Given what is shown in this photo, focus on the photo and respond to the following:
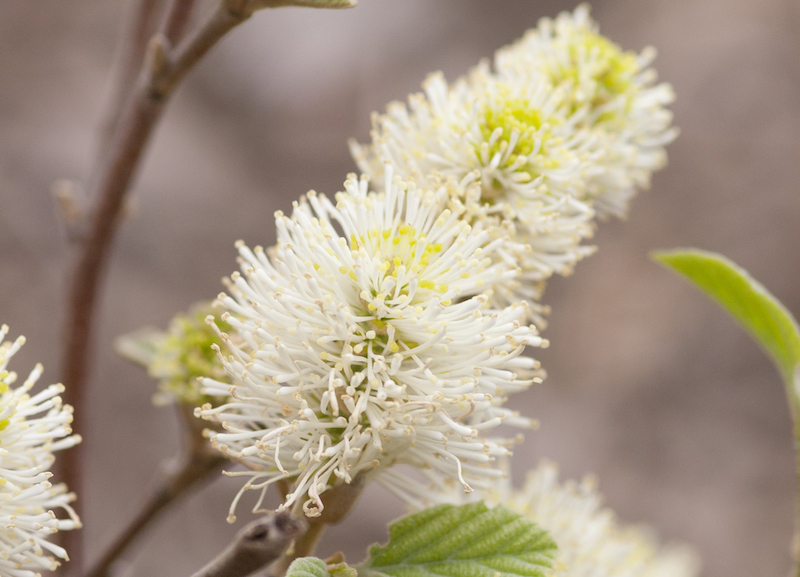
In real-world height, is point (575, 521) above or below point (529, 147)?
below

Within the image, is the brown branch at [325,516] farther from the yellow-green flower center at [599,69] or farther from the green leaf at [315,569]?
the yellow-green flower center at [599,69]

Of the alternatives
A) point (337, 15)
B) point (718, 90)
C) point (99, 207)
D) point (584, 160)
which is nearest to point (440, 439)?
point (584, 160)

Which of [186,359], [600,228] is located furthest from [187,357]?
[600,228]

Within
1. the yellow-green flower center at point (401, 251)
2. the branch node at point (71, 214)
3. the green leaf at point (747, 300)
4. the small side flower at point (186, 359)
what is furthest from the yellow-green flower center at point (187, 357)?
the green leaf at point (747, 300)

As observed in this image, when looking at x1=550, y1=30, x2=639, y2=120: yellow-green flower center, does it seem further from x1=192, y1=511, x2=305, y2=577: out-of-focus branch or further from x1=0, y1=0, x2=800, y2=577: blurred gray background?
x1=0, y1=0, x2=800, y2=577: blurred gray background

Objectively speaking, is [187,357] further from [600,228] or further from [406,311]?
[600,228]
